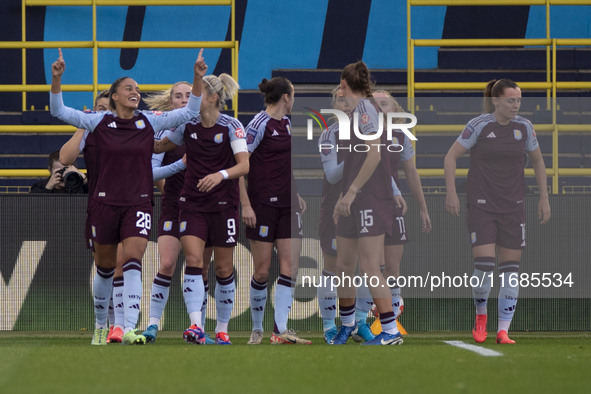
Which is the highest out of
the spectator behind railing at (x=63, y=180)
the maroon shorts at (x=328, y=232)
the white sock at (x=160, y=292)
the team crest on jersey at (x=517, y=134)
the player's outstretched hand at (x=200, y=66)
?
the player's outstretched hand at (x=200, y=66)

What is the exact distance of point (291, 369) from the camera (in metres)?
5.21

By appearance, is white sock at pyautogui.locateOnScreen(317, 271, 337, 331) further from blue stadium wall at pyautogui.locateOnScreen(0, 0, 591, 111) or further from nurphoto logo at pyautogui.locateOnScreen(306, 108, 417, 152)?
blue stadium wall at pyautogui.locateOnScreen(0, 0, 591, 111)

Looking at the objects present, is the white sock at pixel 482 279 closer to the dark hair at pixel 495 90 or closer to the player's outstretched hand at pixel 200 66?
the dark hair at pixel 495 90

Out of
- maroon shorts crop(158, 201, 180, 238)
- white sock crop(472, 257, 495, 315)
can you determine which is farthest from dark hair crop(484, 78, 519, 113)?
maroon shorts crop(158, 201, 180, 238)

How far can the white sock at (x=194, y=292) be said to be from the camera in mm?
7312

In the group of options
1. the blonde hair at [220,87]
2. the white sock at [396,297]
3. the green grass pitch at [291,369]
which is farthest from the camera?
the white sock at [396,297]

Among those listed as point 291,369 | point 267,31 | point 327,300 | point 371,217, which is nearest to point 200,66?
point 371,217

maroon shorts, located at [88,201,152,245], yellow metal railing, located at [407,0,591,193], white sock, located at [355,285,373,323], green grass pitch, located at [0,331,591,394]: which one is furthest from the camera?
yellow metal railing, located at [407,0,591,193]

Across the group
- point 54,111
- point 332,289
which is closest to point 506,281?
point 332,289

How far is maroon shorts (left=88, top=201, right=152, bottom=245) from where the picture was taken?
7.16 metres

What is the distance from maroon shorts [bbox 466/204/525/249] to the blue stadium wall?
316 inches

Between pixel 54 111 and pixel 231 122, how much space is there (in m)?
1.24

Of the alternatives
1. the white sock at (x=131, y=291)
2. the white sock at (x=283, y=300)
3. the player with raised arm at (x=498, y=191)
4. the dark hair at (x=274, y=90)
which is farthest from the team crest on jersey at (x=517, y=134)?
the white sock at (x=131, y=291)

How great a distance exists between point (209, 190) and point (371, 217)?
1.16 metres
